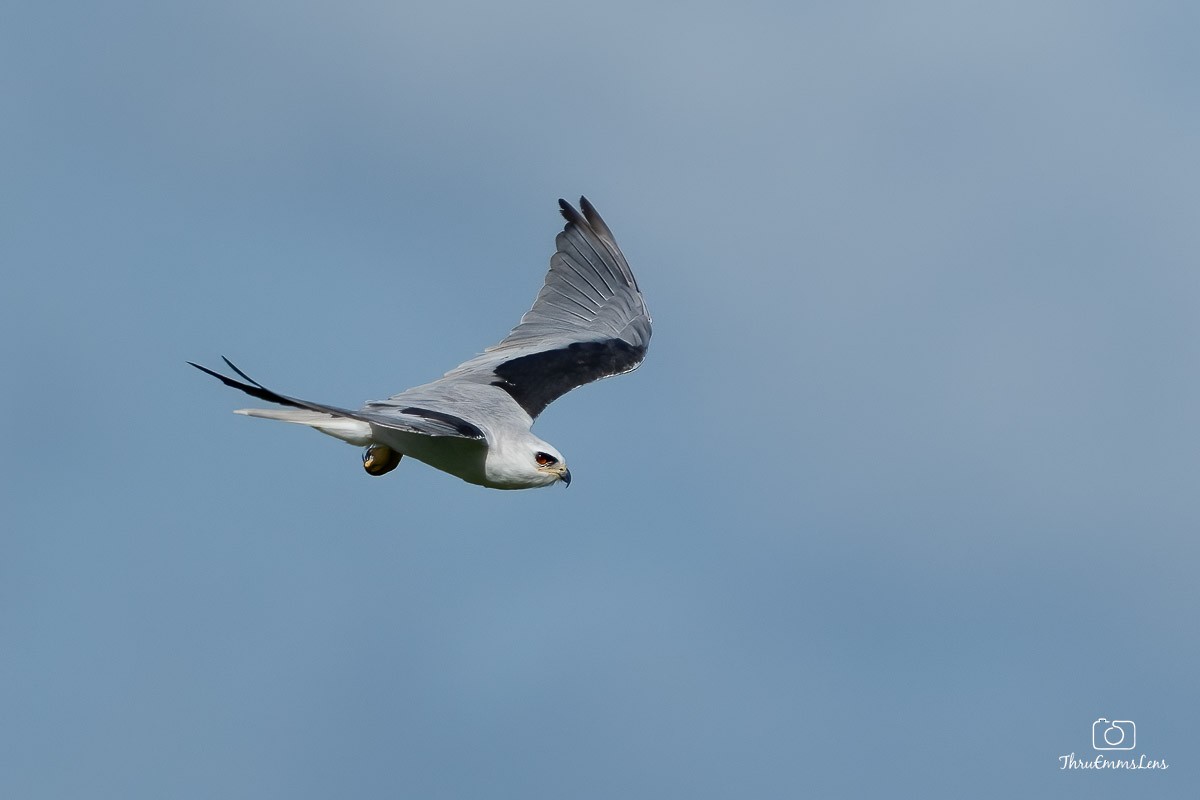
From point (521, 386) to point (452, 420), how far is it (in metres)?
2.47

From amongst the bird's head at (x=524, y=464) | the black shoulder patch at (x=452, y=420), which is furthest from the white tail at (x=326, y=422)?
the bird's head at (x=524, y=464)

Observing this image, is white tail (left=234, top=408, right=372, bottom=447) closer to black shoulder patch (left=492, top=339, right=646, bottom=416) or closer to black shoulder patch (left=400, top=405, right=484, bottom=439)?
black shoulder patch (left=400, top=405, right=484, bottom=439)

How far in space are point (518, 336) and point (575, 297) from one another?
1.00 meters

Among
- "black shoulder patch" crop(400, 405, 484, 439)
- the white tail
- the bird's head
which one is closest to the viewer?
the white tail

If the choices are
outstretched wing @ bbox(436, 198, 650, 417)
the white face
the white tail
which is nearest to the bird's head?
the white face

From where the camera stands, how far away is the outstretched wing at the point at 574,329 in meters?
15.4

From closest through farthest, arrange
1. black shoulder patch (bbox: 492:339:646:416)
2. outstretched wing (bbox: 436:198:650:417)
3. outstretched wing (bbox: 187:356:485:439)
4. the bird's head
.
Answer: outstretched wing (bbox: 187:356:485:439), the bird's head, black shoulder patch (bbox: 492:339:646:416), outstretched wing (bbox: 436:198:650:417)

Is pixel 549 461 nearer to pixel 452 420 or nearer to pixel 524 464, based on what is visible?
pixel 524 464

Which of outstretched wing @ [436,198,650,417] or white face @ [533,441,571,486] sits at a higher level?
outstretched wing @ [436,198,650,417]

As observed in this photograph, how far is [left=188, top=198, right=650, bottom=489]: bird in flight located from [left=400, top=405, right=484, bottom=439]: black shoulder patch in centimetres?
2

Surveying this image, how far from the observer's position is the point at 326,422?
12.6 metres

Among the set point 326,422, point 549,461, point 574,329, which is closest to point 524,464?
point 549,461

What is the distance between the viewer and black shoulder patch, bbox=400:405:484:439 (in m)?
12.4

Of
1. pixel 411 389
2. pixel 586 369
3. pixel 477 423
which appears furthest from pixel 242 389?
pixel 586 369
